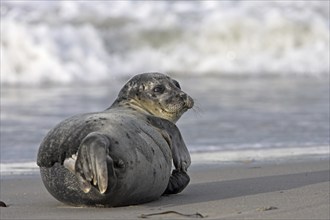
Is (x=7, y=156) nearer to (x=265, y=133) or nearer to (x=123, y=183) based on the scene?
(x=265, y=133)

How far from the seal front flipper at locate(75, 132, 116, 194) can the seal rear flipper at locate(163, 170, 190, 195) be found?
26.8 inches

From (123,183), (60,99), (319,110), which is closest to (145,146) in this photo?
(123,183)

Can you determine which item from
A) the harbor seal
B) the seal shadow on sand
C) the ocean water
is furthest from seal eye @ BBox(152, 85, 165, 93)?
the seal shadow on sand

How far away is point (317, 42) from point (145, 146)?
10734 millimetres

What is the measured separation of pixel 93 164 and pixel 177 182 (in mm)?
868

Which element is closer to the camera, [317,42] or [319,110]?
[319,110]

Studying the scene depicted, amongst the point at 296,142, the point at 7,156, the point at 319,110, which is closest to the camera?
the point at 7,156

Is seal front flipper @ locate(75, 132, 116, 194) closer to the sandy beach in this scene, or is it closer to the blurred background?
the sandy beach

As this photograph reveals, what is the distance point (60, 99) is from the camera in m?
9.85

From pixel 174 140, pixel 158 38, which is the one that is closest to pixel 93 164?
pixel 174 140

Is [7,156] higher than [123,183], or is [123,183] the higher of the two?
[123,183]

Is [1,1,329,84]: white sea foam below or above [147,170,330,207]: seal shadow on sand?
below

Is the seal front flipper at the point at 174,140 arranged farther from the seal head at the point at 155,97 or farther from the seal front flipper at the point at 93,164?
the seal front flipper at the point at 93,164

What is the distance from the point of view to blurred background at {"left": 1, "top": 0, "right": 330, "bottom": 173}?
753 centimetres
